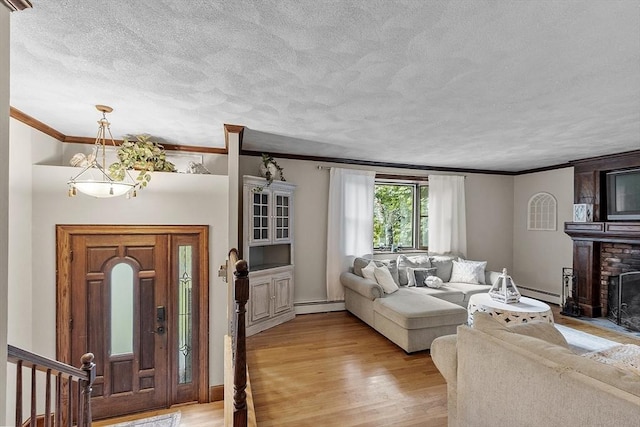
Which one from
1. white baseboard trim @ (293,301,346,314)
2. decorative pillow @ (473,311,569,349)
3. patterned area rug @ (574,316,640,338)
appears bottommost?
patterned area rug @ (574,316,640,338)

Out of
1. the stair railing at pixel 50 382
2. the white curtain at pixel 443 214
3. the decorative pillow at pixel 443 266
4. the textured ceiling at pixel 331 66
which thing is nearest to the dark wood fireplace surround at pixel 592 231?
the textured ceiling at pixel 331 66

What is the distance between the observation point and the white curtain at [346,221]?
4.80m

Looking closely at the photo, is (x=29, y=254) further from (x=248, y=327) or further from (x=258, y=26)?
(x=258, y=26)

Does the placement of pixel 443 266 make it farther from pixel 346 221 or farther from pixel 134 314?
pixel 134 314

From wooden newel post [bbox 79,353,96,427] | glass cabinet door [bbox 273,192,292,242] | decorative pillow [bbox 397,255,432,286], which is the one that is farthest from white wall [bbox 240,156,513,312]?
wooden newel post [bbox 79,353,96,427]

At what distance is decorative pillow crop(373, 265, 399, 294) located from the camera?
412 centimetres

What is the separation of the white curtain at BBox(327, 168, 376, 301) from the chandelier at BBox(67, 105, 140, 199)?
9.10 feet

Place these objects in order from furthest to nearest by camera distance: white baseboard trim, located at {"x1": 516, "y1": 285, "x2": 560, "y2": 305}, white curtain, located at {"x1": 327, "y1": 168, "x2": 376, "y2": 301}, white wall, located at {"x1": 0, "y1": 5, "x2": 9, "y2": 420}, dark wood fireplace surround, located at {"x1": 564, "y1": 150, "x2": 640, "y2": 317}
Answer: white baseboard trim, located at {"x1": 516, "y1": 285, "x2": 560, "y2": 305}, white curtain, located at {"x1": 327, "y1": 168, "x2": 376, "y2": 301}, dark wood fireplace surround, located at {"x1": 564, "y1": 150, "x2": 640, "y2": 317}, white wall, located at {"x1": 0, "y1": 5, "x2": 9, "y2": 420}

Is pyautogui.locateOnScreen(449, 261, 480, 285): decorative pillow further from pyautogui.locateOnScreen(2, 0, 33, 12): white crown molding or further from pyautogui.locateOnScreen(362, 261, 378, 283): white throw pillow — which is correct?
pyautogui.locateOnScreen(2, 0, 33, 12): white crown molding

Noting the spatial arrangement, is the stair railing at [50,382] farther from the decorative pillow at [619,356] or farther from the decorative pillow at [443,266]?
the decorative pillow at [443,266]

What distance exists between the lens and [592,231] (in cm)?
447

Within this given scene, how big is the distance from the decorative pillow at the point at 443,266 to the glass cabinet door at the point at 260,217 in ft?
9.20

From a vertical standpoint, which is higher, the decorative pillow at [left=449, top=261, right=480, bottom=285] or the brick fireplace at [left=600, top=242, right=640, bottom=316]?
the brick fireplace at [left=600, top=242, right=640, bottom=316]

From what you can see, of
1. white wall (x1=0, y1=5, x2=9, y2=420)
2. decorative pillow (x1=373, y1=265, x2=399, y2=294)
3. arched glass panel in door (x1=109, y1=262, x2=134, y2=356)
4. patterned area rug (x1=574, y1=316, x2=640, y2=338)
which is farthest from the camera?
decorative pillow (x1=373, y1=265, x2=399, y2=294)
